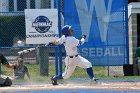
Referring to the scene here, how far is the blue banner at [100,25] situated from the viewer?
18422mm

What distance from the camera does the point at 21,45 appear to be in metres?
18.2

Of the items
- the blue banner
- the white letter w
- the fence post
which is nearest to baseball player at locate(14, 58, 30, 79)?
the fence post

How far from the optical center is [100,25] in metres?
18.5

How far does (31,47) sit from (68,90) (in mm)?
6667

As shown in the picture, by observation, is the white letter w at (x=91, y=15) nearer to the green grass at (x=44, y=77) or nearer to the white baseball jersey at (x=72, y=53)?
the green grass at (x=44, y=77)

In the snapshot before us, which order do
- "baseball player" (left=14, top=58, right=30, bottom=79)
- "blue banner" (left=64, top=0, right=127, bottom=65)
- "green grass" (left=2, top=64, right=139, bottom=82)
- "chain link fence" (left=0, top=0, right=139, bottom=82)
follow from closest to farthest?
1. "baseball player" (left=14, top=58, right=30, bottom=79)
2. "green grass" (left=2, top=64, right=139, bottom=82)
3. "chain link fence" (left=0, top=0, right=139, bottom=82)
4. "blue banner" (left=64, top=0, right=127, bottom=65)

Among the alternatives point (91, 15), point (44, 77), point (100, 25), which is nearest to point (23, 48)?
point (44, 77)

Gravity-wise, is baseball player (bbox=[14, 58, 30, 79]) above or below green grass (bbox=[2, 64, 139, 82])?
above

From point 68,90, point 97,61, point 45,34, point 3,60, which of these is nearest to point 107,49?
point 97,61

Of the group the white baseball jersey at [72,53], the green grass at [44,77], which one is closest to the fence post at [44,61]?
the green grass at [44,77]

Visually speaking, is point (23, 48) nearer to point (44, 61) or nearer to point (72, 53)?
point (44, 61)

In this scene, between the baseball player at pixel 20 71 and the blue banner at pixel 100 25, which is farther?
the blue banner at pixel 100 25

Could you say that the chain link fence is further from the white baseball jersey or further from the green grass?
the white baseball jersey

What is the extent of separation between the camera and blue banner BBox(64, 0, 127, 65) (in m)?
18.4
